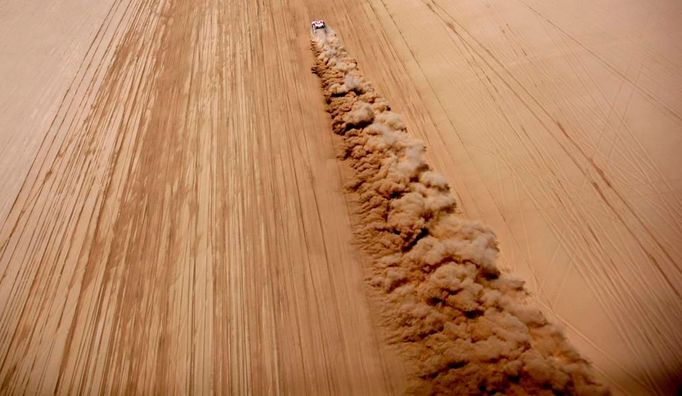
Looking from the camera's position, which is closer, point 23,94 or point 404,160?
point 404,160

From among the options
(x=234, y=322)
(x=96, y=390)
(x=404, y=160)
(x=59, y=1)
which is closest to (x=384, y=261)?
(x=404, y=160)

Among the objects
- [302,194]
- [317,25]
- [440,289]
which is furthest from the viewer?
[317,25]

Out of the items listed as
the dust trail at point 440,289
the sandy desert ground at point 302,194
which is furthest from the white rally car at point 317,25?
the dust trail at point 440,289

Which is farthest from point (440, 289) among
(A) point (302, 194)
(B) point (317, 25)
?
(B) point (317, 25)

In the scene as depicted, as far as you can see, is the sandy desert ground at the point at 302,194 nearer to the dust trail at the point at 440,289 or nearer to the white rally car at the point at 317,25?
the dust trail at the point at 440,289

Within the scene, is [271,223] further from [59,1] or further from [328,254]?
[59,1]

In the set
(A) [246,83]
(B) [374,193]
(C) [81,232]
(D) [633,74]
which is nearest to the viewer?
(B) [374,193]

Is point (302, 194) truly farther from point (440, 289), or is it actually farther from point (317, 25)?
point (317, 25)
